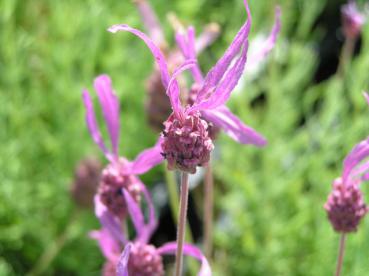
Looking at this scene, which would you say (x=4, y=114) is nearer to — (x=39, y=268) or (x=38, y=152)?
(x=38, y=152)

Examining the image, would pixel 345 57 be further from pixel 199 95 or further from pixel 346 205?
pixel 199 95

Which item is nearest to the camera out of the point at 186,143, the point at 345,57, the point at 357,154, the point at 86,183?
the point at 186,143

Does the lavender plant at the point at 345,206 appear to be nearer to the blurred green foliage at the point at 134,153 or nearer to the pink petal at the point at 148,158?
the pink petal at the point at 148,158

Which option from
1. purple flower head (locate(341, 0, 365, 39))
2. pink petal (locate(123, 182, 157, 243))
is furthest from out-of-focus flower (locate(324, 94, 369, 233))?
purple flower head (locate(341, 0, 365, 39))

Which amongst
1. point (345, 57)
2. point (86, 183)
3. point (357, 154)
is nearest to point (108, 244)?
point (357, 154)

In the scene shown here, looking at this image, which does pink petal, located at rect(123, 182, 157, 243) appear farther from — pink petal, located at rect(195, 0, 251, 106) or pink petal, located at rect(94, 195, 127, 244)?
pink petal, located at rect(195, 0, 251, 106)
